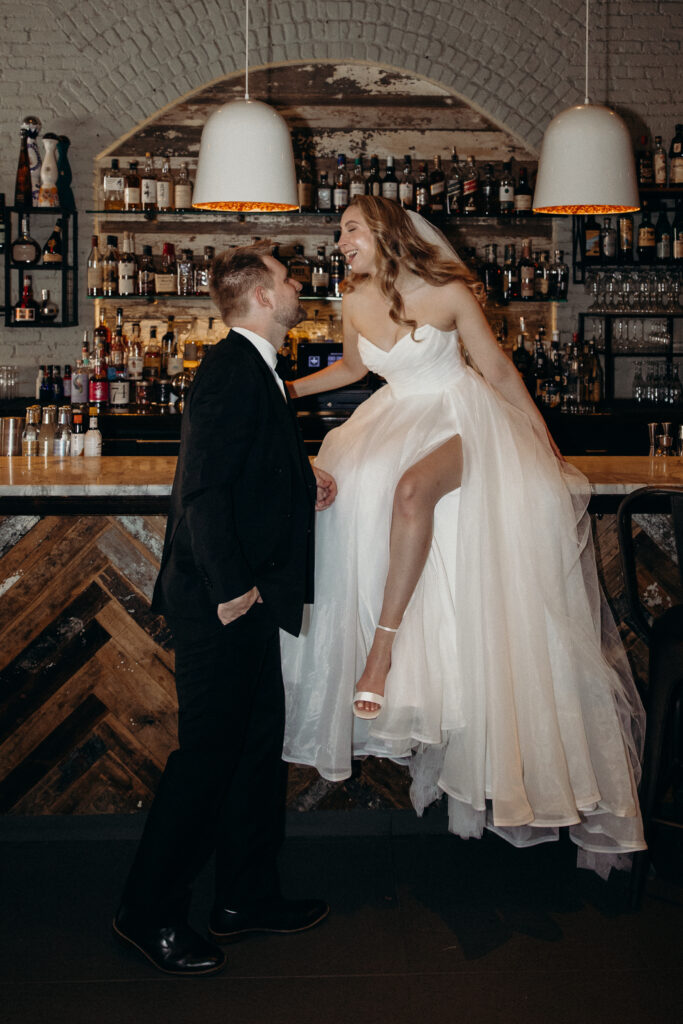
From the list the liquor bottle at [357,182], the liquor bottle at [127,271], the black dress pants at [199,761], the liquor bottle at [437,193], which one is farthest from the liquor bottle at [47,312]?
the black dress pants at [199,761]

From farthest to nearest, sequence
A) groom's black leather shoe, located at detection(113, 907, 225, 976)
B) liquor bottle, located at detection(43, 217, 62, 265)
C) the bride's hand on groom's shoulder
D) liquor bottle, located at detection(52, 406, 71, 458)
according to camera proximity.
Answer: liquor bottle, located at detection(43, 217, 62, 265)
liquor bottle, located at detection(52, 406, 71, 458)
the bride's hand on groom's shoulder
groom's black leather shoe, located at detection(113, 907, 225, 976)

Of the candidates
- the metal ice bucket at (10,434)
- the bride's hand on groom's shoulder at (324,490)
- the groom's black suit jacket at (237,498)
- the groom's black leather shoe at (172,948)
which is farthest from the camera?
the metal ice bucket at (10,434)

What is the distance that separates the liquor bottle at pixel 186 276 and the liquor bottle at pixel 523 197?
193cm

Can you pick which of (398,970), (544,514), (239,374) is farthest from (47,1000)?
(544,514)

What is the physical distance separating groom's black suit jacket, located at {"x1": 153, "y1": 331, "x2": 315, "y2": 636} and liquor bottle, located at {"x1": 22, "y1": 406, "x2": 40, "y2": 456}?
1.24 meters

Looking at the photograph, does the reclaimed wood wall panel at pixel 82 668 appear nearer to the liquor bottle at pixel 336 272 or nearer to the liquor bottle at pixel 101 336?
the liquor bottle at pixel 101 336

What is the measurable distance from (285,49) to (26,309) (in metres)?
2.15

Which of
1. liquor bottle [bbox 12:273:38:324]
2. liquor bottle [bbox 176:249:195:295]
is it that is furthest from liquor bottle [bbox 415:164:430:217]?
liquor bottle [bbox 12:273:38:324]

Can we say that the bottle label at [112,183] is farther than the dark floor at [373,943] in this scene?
Yes

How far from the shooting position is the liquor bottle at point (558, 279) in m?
5.68

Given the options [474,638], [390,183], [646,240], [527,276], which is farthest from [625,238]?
[474,638]

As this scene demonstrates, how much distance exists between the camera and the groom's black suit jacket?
1944mm

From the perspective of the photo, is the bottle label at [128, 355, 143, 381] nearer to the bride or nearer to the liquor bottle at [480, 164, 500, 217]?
the liquor bottle at [480, 164, 500, 217]

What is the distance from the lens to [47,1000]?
197 centimetres
